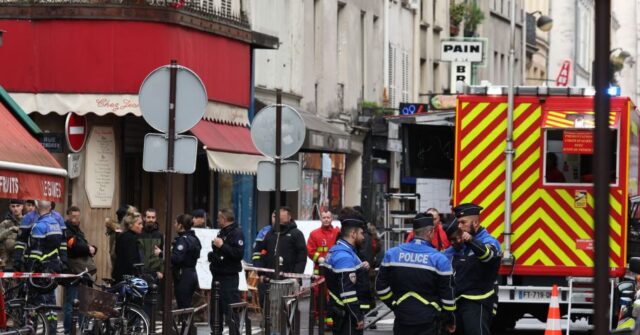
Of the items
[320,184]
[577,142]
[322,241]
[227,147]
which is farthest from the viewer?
[320,184]

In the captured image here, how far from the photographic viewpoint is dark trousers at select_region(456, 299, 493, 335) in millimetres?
15438

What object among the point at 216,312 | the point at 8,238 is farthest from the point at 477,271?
the point at 8,238

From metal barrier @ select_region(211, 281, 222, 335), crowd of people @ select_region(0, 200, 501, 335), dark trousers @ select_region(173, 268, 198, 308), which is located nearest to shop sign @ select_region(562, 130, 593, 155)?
crowd of people @ select_region(0, 200, 501, 335)

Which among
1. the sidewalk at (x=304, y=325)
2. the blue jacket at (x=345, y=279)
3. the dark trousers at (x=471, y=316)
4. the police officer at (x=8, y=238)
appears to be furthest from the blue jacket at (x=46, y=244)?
the dark trousers at (x=471, y=316)

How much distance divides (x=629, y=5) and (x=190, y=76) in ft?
317

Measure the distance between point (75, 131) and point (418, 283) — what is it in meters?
12.1

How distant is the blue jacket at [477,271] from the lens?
606 inches

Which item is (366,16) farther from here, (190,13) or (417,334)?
(417,334)

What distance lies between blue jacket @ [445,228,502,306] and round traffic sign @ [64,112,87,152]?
10.2 metres

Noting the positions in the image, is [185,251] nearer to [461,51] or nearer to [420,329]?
[420,329]

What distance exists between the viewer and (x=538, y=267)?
19.8 meters

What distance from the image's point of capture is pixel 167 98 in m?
14.9

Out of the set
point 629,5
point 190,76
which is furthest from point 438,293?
point 629,5

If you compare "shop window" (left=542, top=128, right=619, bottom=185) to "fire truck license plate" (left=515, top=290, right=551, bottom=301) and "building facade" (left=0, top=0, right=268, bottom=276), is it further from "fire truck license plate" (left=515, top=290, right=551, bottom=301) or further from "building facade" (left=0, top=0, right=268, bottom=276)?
"building facade" (left=0, top=0, right=268, bottom=276)
